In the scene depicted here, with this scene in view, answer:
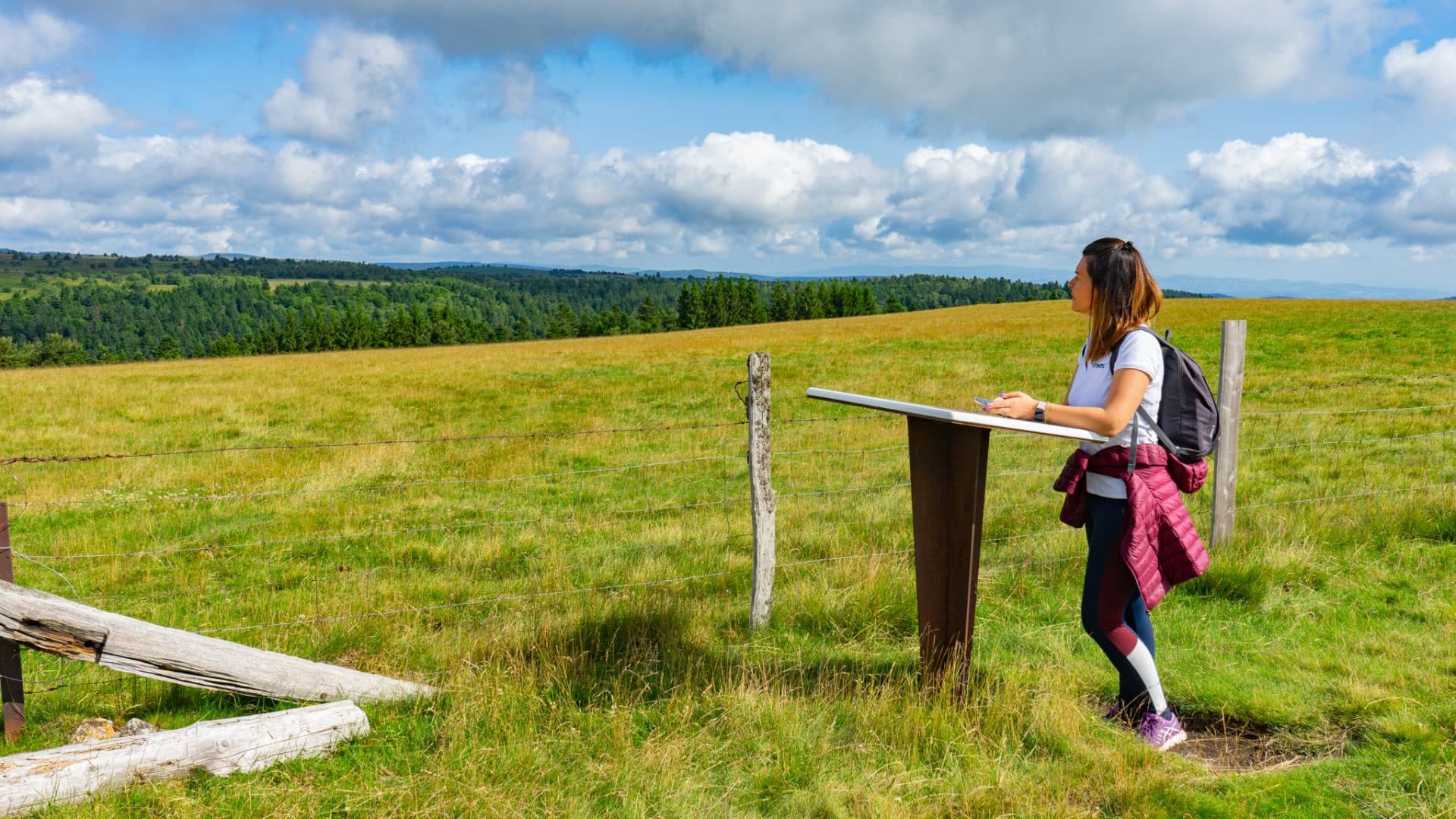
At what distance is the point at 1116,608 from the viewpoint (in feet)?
11.1

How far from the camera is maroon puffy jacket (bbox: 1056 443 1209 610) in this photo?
3219 millimetres

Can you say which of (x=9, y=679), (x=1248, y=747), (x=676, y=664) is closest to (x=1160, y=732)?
(x=1248, y=747)

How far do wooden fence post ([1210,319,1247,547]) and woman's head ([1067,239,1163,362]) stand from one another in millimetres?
3604

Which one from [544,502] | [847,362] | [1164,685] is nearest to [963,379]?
[847,362]

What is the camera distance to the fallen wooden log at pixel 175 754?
3051 mm

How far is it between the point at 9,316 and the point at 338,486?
191729 mm

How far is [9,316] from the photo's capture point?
15538 cm

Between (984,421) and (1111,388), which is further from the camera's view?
(1111,388)

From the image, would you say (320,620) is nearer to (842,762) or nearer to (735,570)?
(735,570)

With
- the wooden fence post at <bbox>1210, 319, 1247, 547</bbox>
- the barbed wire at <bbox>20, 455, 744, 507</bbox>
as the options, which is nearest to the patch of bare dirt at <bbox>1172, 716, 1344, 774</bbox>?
the wooden fence post at <bbox>1210, 319, 1247, 547</bbox>

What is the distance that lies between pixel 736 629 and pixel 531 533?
12.2ft

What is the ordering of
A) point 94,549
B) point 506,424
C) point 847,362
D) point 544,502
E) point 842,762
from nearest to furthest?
point 842,762, point 94,549, point 544,502, point 506,424, point 847,362

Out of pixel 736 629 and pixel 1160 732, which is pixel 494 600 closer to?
pixel 736 629

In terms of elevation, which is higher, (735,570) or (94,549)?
(735,570)
